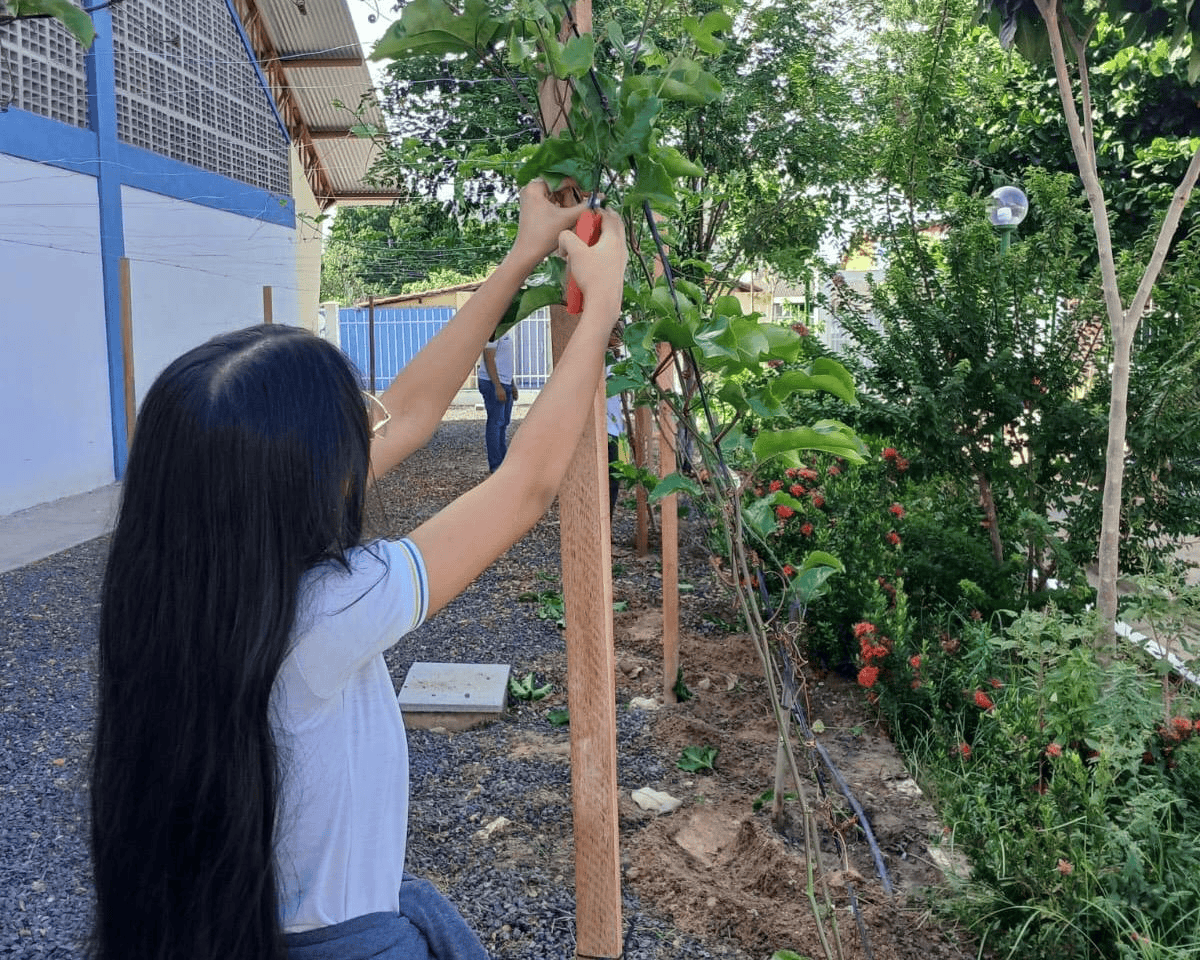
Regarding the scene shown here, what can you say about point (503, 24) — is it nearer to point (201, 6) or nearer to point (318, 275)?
point (201, 6)

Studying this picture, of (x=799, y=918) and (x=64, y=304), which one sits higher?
(x=64, y=304)

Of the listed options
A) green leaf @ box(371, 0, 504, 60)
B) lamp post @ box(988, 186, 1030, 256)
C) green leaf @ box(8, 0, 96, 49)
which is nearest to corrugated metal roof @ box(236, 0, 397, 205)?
lamp post @ box(988, 186, 1030, 256)

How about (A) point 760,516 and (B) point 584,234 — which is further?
(A) point 760,516

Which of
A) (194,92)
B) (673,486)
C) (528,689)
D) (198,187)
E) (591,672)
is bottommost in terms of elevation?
(528,689)

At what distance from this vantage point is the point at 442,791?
3.44 m

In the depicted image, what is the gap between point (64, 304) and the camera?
920 cm

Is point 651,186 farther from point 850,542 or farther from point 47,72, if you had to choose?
point 47,72

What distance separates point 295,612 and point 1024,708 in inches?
88.4

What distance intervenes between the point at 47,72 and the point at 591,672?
9.52 m

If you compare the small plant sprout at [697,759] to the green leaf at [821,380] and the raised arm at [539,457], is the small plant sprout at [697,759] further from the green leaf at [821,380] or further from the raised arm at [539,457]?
the raised arm at [539,457]

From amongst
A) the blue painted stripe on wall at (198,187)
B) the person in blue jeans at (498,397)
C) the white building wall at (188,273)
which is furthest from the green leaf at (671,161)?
the white building wall at (188,273)

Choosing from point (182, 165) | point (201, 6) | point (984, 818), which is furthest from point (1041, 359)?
point (201, 6)

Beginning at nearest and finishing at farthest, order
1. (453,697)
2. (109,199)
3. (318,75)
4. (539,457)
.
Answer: (539,457), (453,697), (109,199), (318,75)

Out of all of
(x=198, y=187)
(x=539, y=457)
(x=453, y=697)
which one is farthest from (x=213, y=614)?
(x=198, y=187)
